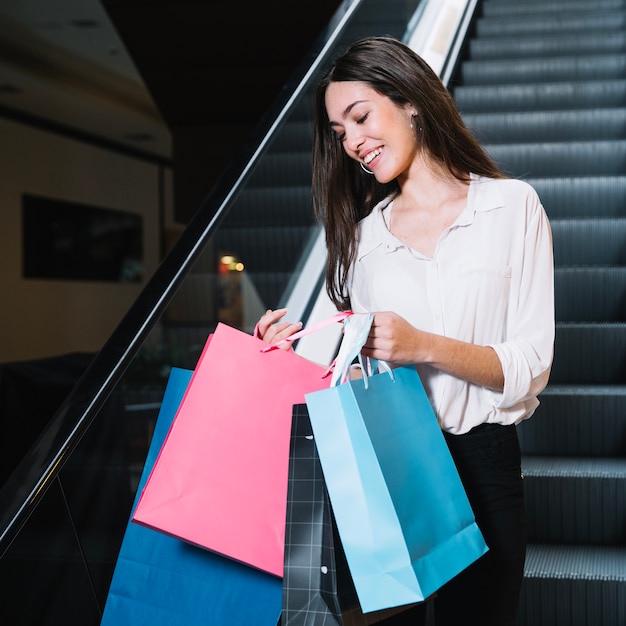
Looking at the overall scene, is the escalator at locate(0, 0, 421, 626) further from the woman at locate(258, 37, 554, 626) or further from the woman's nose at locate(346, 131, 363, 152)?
the woman's nose at locate(346, 131, 363, 152)

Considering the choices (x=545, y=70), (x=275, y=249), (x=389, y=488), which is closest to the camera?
(x=389, y=488)

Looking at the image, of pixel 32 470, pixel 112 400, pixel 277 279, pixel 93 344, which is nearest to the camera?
pixel 32 470

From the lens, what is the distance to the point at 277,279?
3.70 meters

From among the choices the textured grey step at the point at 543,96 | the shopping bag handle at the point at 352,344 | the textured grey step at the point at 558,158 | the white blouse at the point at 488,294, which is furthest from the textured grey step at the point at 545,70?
the shopping bag handle at the point at 352,344

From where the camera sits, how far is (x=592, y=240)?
3814mm

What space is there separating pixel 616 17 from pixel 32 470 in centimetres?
538

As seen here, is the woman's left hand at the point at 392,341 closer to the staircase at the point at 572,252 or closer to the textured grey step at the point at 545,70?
the staircase at the point at 572,252

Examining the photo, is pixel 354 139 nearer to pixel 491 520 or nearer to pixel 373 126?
pixel 373 126

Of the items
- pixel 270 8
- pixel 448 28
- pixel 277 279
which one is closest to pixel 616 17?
pixel 448 28

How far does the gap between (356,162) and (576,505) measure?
1.58 m

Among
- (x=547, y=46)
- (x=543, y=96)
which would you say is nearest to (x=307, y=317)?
(x=543, y=96)

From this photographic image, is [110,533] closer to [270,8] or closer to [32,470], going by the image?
[32,470]

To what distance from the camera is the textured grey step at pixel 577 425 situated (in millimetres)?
2998

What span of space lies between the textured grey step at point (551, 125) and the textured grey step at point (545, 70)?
647mm
